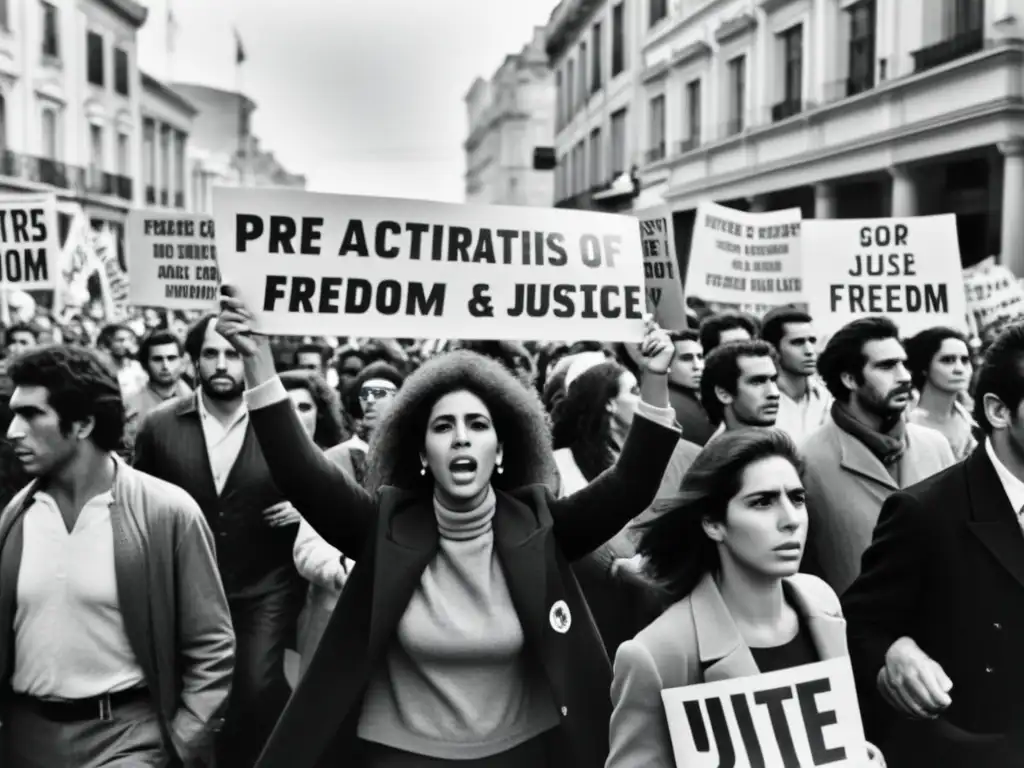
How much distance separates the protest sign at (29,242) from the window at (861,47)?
16.7 metres

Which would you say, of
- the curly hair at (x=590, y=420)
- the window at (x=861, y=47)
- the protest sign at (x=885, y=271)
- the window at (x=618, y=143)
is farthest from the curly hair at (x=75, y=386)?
the window at (x=618, y=143)

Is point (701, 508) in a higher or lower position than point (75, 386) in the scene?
lower

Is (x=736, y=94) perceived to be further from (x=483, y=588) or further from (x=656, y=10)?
(x=483, y=588)

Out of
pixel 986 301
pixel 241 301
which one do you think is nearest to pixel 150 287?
pixel 241 301

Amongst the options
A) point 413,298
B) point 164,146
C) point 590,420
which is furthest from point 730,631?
point 164,146

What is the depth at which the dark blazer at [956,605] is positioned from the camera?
341cm

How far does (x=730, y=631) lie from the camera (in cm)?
306

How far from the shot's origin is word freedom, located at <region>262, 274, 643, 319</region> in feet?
14.2

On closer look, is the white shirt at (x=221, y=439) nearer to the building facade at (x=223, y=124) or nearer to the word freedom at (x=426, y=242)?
the word freedom at (x=426, y=242)

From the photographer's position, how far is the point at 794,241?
10.0m

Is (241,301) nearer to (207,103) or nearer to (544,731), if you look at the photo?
(544,731)

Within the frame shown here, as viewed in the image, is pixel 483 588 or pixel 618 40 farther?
pixel 618 40

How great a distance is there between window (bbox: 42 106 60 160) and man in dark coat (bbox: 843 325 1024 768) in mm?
45758

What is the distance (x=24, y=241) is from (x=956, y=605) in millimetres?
7830
